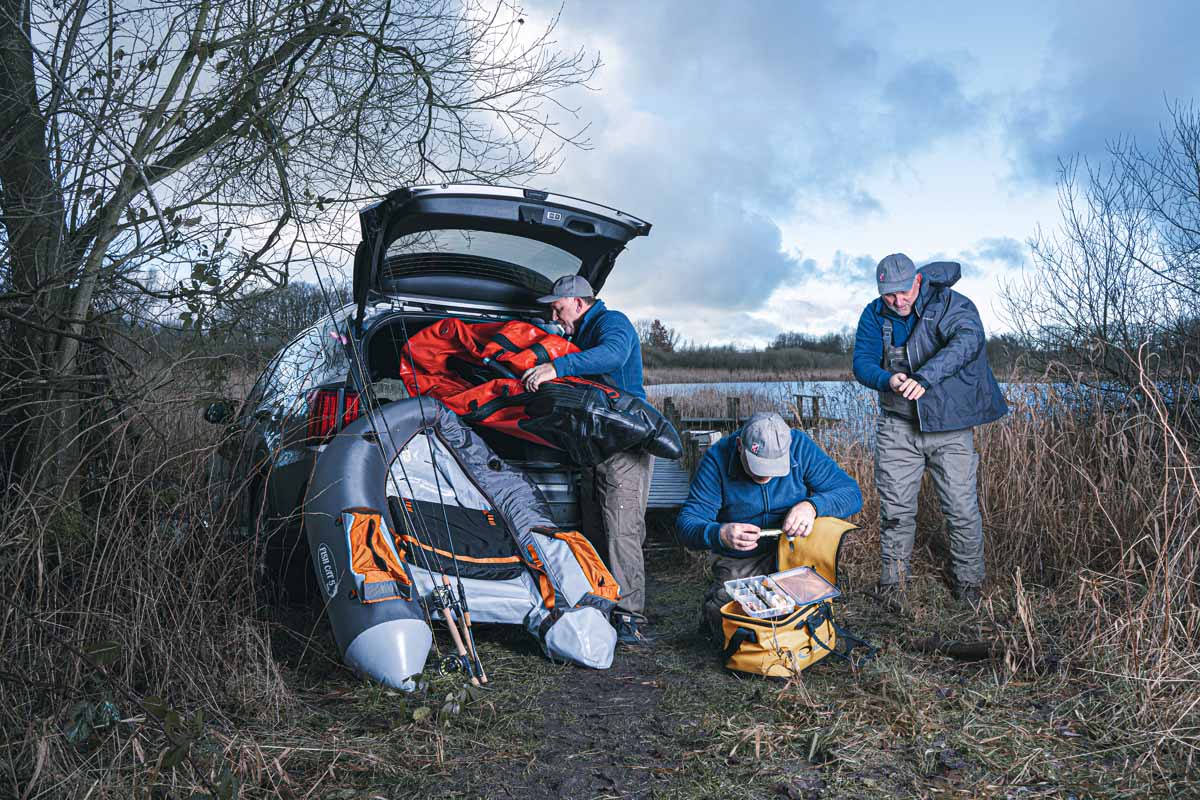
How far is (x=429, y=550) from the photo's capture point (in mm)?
3816

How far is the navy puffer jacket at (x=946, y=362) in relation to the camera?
4.57 meters

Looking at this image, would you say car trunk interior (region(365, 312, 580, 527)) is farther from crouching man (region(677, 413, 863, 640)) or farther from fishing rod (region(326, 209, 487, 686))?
crouching man (region(677, 413, 863, 640))

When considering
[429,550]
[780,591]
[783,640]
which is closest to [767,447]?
[780,591]

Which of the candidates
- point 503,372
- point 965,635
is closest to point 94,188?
point 503,372

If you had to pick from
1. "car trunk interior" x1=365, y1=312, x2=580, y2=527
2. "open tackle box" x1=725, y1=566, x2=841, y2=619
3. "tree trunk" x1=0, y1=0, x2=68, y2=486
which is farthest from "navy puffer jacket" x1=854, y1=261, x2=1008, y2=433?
"tree trunk" x1=0, y1=0, x2=68, y2=486

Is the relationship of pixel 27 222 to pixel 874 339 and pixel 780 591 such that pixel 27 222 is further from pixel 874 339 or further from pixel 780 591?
pixel 874 339

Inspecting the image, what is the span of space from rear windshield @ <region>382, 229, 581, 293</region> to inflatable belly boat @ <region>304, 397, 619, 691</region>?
905 millimetres

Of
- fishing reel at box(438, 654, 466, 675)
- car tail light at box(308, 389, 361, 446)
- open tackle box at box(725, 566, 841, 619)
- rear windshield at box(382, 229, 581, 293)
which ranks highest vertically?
rear windshield at box(382, 229, 581, 293)

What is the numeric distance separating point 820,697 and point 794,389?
25.6ft

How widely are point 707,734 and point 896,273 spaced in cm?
271

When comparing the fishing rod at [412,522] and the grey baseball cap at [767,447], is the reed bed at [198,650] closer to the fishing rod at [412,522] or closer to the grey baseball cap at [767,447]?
the fishing rod at [412,522]

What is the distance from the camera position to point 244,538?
3465 millimetres

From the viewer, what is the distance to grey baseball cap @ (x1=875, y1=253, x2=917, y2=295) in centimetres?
461

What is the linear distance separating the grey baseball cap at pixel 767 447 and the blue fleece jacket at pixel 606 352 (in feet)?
2.63
